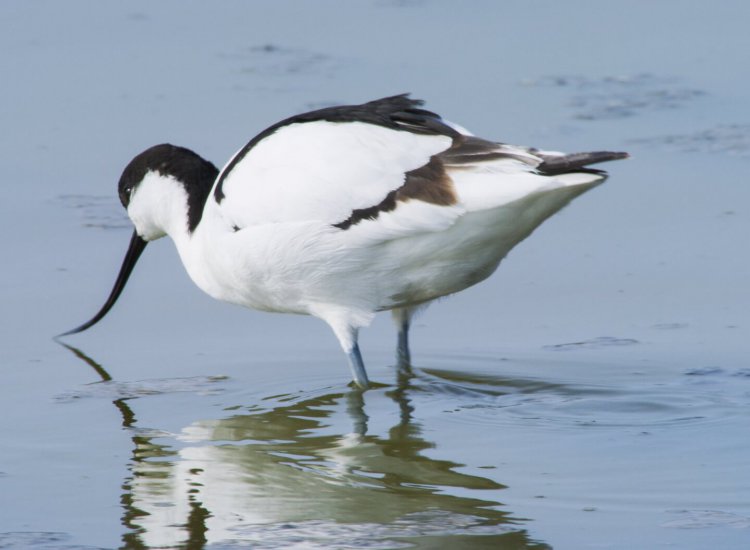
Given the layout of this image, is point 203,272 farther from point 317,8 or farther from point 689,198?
point 317,8

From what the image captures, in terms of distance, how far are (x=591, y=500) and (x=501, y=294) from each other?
7.41 ft

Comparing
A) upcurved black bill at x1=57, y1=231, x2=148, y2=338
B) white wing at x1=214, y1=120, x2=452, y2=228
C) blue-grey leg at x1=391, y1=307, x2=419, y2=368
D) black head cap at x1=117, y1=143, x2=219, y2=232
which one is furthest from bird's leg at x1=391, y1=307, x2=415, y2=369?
upcurved black bill at x1=57, y1=231, x2=148, y2=338

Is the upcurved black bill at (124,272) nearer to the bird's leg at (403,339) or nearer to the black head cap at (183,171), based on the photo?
the black head cap at (183,171)

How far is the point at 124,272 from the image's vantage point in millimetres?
7020

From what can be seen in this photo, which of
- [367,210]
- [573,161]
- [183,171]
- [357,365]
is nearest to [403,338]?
[357,365]

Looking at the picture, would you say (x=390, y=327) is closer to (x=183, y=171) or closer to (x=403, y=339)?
(x=403, y=339)

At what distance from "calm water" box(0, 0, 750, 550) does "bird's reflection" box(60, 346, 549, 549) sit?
14mm

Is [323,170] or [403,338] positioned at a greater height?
[323,170]

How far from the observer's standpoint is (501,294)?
7.11 metres

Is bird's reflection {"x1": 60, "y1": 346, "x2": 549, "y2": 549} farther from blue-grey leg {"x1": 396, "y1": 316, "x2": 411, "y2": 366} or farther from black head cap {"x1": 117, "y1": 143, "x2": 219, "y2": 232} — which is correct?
black head cap {"x1": 117, "y1": 143, "x2": 219, "y2": 232}

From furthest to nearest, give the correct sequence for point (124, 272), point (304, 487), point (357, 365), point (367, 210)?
point (124, 272)
point (357, 365)
point (367, 210)
point (304, 487)

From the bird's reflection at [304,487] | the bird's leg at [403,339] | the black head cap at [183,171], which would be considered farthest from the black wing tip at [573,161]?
the black head cap at [183,171]

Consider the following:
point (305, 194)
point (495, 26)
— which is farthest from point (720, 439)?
point (495, 26)

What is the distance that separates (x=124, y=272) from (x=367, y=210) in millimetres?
1707
